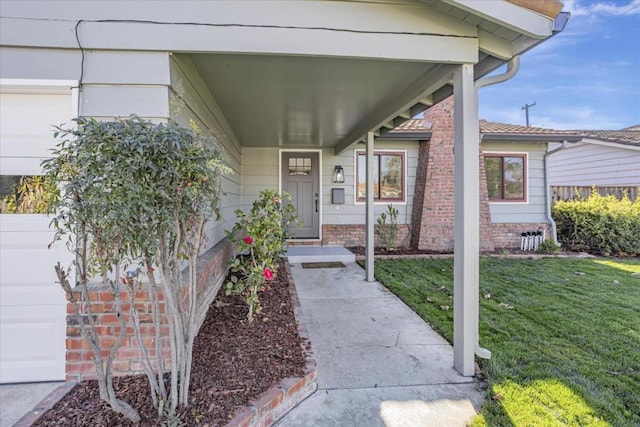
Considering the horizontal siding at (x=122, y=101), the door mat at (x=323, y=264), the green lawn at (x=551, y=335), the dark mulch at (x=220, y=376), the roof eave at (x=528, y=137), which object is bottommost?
the green lawn at (x=551, y=335)

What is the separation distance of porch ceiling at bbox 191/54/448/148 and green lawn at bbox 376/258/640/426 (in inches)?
106

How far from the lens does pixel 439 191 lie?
8.18 metres

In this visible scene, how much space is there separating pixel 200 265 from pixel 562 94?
27.4 meters

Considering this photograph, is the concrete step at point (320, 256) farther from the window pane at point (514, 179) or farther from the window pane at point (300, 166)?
the window pane at point (514, 179)

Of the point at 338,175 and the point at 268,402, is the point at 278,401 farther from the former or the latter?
the point at 338,175

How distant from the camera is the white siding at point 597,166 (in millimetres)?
10000

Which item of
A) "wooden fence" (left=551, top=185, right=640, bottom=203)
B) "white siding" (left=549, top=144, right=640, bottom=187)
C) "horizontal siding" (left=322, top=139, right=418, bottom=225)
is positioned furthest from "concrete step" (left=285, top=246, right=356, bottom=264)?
"white siding" (left=549, top=144, right=640, bottom=187)

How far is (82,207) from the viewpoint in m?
1.65

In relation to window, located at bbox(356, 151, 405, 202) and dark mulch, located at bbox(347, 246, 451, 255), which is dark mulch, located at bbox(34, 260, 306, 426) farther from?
window, located at bbox(356, 151, 405, 202)

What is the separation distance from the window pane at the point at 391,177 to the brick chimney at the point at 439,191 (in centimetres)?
65

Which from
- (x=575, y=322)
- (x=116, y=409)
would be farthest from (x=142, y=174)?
(x=575, y=322)

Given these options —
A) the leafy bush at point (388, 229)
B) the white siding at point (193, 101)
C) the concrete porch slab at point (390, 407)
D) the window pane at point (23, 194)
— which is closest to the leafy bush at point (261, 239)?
the white siding at point (193, 101)

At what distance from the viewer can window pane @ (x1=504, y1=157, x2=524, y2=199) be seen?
891cm

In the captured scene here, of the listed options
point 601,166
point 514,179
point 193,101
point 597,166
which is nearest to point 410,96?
point 193,101
